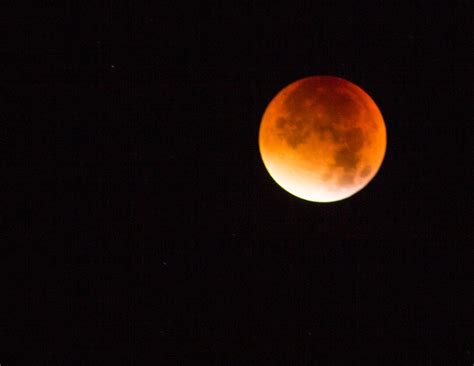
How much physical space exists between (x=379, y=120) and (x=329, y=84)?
919 millimetres

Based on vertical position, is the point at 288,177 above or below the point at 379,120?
below

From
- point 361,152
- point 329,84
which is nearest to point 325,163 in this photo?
point 361,152

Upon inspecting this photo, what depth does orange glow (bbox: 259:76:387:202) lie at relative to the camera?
17.8ft

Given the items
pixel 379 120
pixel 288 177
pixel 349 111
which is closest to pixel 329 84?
pixel 349 111

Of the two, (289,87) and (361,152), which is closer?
(361,152)

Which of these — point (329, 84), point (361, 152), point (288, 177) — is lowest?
point (288, 177)

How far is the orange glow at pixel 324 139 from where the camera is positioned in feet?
17.8

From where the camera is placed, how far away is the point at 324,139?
5422 mm

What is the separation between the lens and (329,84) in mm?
5637

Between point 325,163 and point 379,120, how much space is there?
1120mm

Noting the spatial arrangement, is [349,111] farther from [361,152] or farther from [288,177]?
[288,177]

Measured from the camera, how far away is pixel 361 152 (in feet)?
18.2

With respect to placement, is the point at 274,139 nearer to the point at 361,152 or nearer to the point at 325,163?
the point at 325,163

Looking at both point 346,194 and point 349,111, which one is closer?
point 349,111
